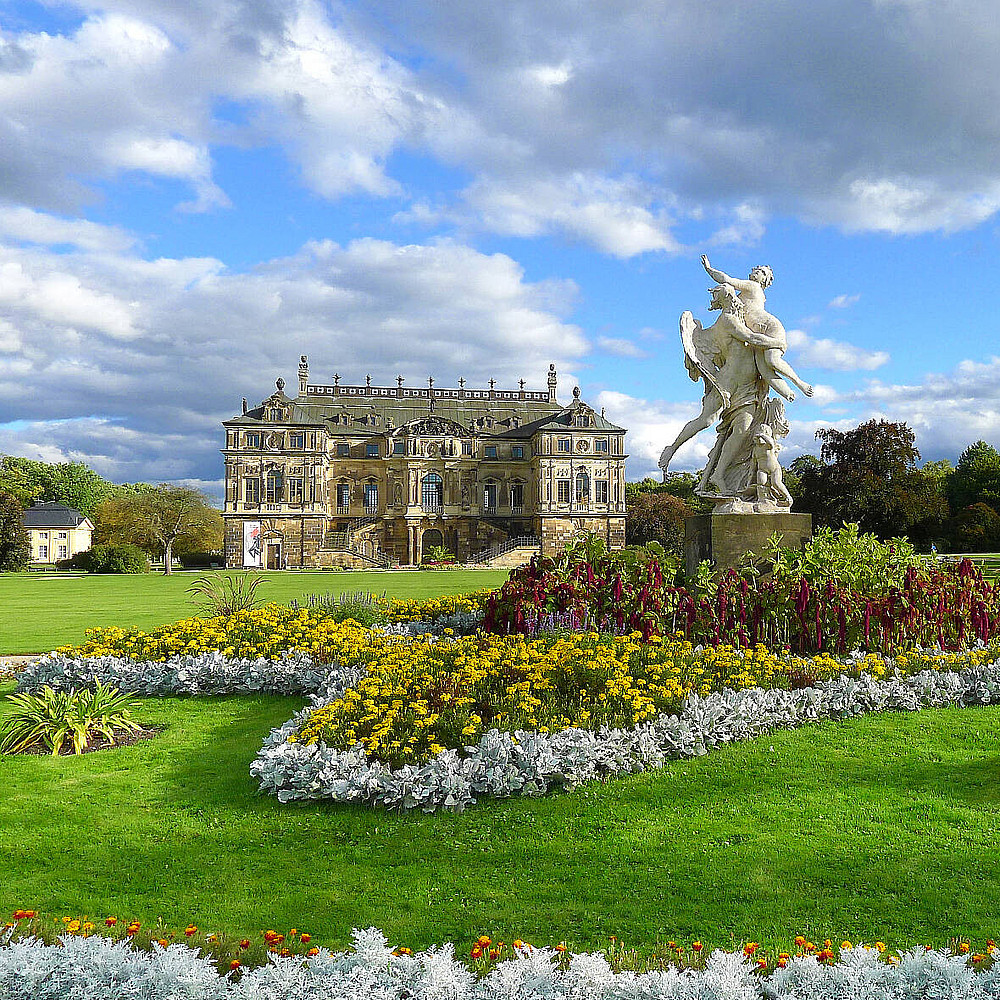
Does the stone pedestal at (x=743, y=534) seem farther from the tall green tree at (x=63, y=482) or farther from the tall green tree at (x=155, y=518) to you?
the tall green tree at (x=63, y=482)

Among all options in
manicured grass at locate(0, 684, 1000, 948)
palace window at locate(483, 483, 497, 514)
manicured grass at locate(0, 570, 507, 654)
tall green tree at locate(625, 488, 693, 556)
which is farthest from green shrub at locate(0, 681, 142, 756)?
palace window at locate(483, 483, 497, 514)

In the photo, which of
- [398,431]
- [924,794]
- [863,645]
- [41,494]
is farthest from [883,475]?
[41,494]

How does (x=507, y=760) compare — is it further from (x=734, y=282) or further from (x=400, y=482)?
(x=400, y=482)

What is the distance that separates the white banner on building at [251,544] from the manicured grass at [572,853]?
56.4 metres

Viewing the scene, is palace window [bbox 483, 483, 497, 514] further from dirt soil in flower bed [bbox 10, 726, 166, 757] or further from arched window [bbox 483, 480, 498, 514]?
dirt soil in flower bed [bbox 10, 726, 166, 757]

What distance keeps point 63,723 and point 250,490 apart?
57.3 m

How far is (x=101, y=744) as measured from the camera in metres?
6.89

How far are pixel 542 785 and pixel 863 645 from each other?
5.03 metres

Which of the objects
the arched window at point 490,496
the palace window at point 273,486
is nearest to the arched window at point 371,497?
the palace window at point 273,486

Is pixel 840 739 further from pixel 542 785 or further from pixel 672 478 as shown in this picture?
pixel 672 478

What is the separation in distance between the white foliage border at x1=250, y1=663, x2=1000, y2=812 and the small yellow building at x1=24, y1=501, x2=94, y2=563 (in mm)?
78309

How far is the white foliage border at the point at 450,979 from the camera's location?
275 cm

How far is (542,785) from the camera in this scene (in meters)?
5.27

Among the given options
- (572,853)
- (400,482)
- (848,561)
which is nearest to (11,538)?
(400,482)
